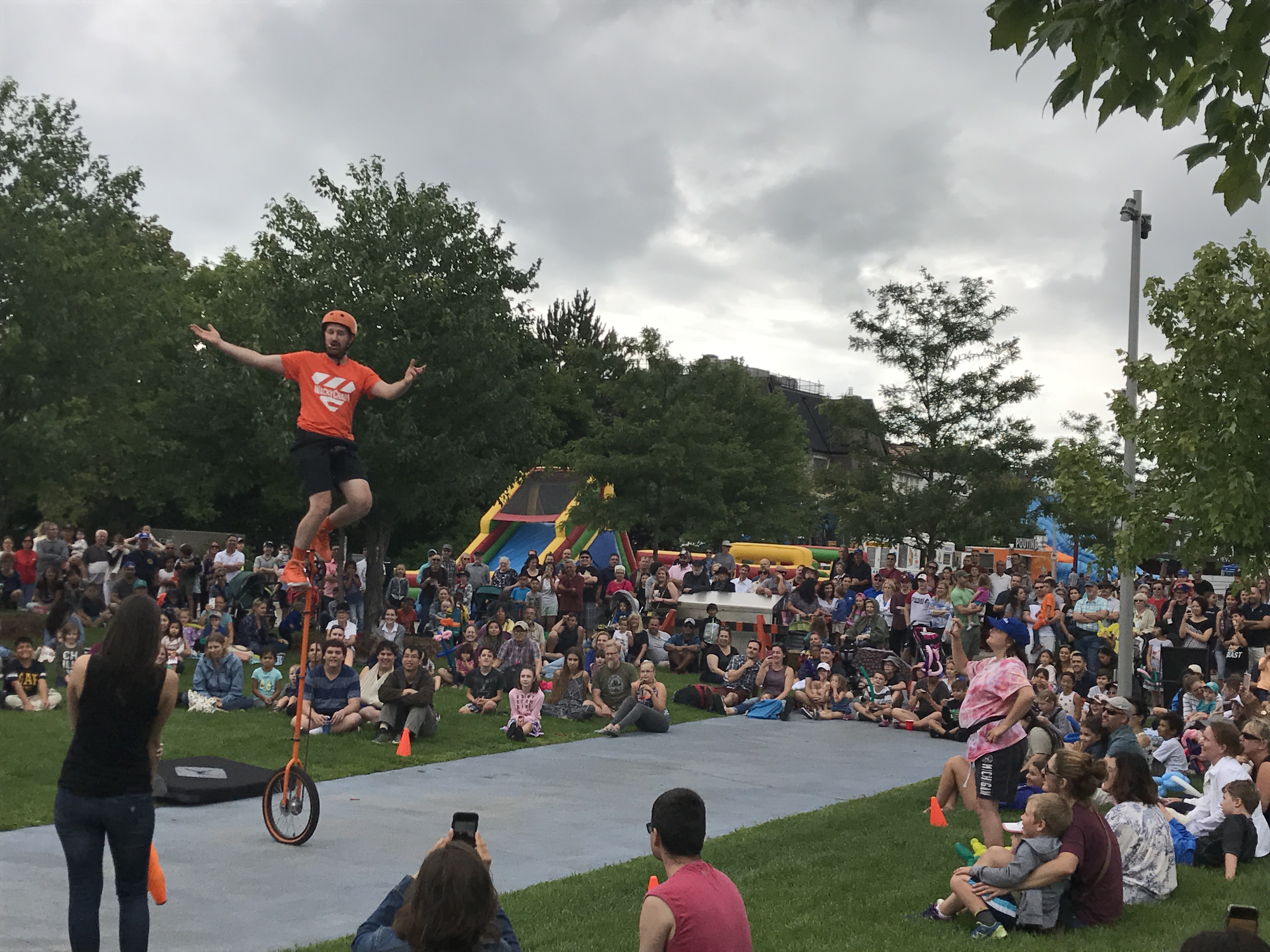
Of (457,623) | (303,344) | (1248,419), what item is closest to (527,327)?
(303,344)

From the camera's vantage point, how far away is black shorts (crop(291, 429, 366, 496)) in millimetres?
7598

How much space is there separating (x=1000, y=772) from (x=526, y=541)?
24.6 m

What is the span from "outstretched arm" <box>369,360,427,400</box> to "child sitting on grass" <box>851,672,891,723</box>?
10.7 metres

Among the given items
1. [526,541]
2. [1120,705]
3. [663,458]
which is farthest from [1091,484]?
[526,541]

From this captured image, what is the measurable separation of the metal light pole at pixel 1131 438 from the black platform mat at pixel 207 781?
9187mm

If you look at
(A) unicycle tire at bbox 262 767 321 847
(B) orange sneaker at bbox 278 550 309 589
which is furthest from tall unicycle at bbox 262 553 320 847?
(B) orange sneaker at bbox 278 550 309 589

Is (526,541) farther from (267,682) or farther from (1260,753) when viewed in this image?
(1260,753)

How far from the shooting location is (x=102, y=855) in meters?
4.89

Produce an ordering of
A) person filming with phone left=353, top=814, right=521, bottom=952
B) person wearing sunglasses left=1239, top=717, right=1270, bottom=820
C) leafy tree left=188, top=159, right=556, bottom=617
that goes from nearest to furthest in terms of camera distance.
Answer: person filming with phone left=353, top=814, right=521, bottom=952, person wearing sunglasses left=1239, top=717, right=1270, bottom=820, leafy tree left=188, top=159, right=556, bottom=617

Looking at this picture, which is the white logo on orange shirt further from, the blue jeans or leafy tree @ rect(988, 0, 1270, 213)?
leafy tree @ rect(988, 0, 1270, 213)

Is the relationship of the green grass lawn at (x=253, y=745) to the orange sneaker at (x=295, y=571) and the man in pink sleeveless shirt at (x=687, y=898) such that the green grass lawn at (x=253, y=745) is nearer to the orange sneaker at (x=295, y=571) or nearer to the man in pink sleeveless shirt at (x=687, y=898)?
the orange sneaker at (x=295, y=571)

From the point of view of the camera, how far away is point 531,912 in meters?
A: 7.16

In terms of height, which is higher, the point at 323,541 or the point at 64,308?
the point at 64,308

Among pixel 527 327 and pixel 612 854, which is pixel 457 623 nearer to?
pixel 527 327
